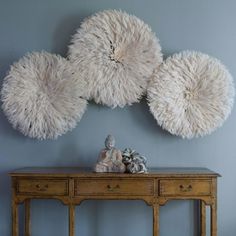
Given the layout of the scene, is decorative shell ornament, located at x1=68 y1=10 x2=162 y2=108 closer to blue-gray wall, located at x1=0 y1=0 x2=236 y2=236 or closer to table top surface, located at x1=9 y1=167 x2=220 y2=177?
blue-gray wall, located at x1=0 y1=0 x2=236 y2=236

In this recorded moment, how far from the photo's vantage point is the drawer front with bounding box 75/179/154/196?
255cm

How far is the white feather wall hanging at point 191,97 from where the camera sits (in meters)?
2.84

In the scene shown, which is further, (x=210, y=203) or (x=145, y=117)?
(x=145, y=117)

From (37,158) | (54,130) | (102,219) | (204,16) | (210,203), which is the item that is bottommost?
(102,219)

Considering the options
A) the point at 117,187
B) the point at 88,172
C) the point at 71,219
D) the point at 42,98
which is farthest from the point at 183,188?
the point at 42,98

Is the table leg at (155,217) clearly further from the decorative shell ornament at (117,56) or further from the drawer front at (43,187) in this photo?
the decorative shell ornament at (117,56)

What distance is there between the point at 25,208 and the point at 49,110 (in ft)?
2.21

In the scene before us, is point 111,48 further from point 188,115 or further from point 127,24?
point 188,115

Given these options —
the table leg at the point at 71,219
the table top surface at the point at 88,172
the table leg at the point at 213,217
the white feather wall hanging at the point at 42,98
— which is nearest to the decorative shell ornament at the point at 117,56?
the white feather wall hanging at the point at 42,98

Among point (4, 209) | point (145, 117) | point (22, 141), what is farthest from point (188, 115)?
point (4, 209)

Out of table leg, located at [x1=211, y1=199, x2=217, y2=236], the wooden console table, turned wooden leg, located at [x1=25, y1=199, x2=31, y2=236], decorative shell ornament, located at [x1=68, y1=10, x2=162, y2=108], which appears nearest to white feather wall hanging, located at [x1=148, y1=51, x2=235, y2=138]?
decorative shell ornament, located at [x1=68, y1=10, x2=162, y2=108]

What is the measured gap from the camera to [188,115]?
9.35 ft

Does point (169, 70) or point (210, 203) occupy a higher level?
point (169, 70)

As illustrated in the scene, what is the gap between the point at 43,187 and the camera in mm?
2592
